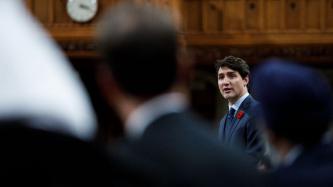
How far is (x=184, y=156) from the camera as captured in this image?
182cm

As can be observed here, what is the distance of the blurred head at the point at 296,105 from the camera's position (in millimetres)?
2201

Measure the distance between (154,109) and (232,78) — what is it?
3624 millimetres

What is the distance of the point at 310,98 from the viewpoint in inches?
86.7

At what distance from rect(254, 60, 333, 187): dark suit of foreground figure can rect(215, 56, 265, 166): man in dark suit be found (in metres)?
2.51

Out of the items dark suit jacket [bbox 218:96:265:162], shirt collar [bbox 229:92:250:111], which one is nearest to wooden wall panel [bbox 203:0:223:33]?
shirt collar [bbox 229:92:250:111]

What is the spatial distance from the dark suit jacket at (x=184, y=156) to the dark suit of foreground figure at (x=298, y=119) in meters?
0.32

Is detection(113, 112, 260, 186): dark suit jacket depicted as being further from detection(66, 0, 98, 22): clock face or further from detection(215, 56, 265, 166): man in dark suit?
detection(66, 0, 98, 22): clock face

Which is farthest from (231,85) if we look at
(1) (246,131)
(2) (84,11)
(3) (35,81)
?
(2) (84,11)

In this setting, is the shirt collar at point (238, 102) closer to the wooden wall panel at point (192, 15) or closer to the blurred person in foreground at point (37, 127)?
the blurred person in foreground at point (37, 127)

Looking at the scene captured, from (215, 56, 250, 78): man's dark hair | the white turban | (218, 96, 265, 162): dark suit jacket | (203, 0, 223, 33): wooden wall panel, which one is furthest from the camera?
(203, 0, 223, 33): wooden wall panel

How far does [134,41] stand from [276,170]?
1.70 ft

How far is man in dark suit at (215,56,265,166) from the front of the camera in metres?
4.92

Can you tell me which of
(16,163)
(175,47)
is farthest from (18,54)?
(175,47)

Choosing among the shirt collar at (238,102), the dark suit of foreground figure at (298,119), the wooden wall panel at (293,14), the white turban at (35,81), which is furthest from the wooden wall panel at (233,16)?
the white turban at (35,81)
